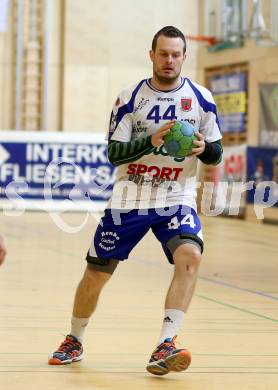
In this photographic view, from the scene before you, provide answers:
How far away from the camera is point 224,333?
26.2ft

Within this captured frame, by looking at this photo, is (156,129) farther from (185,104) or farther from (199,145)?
(199,145)

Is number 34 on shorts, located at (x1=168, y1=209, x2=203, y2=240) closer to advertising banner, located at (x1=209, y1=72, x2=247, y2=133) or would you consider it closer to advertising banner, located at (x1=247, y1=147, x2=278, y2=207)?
advertising banner, located at (x1=247, y1=147, x2=278, y2=207)

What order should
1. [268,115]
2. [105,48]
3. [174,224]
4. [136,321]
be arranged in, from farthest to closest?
1. [105,48]
2. [268,115]
3. [136,321]
4. [174,224]

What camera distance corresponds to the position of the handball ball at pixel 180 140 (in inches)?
243

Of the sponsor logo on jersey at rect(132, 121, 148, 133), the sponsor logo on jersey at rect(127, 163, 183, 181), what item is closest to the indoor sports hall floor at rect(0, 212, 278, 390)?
the sponsor logo on jersey at rect(127, 163, 183, 181)

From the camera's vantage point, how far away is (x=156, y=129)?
6.57 m

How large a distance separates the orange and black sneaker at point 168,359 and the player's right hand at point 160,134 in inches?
45.3

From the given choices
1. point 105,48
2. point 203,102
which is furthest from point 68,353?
point 105,48

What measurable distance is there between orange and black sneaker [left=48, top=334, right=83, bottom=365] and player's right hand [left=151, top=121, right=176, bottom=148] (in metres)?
1.38

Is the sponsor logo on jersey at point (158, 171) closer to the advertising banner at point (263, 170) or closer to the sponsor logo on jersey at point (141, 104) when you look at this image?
the sponsor logo on jersey at point (141, 104)

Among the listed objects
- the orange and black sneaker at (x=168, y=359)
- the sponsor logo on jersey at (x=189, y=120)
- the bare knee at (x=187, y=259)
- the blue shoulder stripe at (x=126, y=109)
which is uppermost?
the blue shoulder stripe at (x=126, y=109)

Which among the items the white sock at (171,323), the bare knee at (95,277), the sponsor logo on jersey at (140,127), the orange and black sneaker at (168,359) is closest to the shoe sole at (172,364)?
the orange and black sneaker at (168,359)

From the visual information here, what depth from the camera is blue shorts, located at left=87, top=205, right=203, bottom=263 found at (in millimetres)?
6520

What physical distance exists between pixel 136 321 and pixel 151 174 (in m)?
2.24
